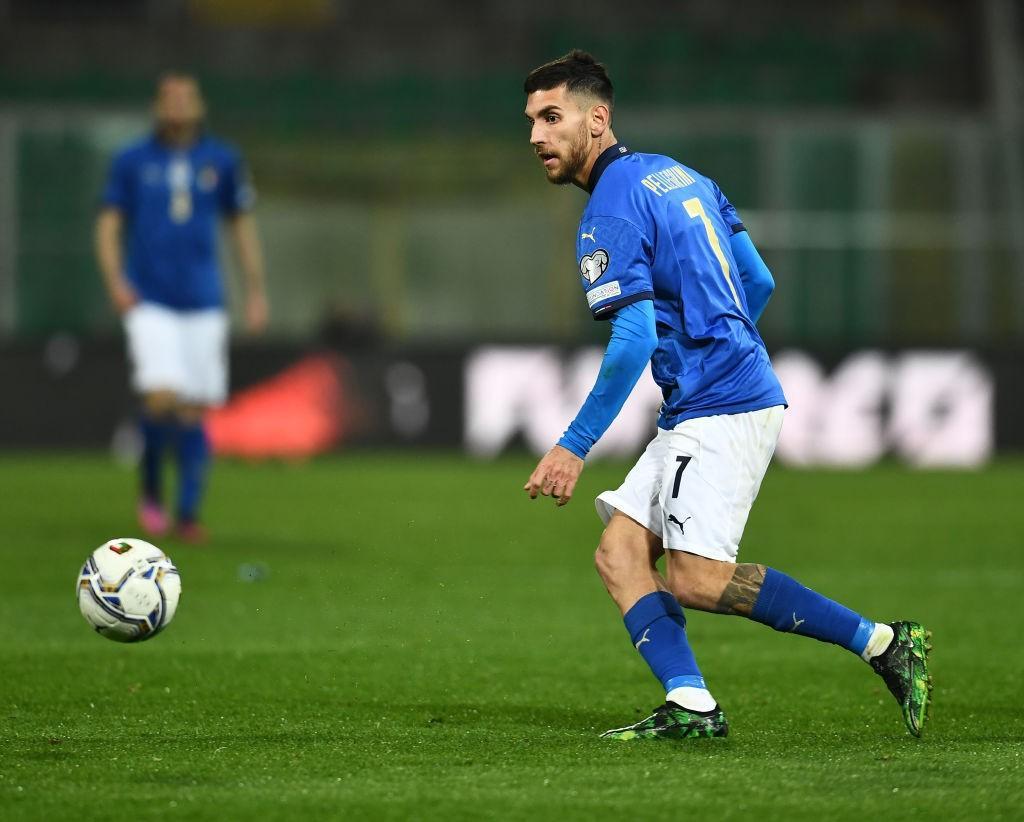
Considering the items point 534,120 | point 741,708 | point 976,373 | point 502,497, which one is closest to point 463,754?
point 741,708

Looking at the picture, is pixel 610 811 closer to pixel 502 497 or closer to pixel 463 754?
pixel 463 754

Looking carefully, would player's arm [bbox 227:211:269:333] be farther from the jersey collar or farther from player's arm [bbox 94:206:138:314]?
the jersey collar

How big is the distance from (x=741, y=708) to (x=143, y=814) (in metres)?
2.13

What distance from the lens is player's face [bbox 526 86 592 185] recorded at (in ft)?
16.0

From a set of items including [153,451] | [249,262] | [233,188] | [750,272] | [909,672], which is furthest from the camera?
[249,262]

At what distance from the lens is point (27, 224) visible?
17484mm

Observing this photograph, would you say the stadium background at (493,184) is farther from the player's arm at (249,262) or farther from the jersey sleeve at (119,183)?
the jersey sleeve at (119,183)

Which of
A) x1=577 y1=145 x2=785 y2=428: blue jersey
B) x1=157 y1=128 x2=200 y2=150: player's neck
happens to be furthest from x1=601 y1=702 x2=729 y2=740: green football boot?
x1=157 y1=128 x2=200 y2=150: player's neck

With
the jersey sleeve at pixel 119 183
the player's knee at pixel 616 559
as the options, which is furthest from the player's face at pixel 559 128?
the jersey sleeve at pixel 119 183

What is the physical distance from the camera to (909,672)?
4.79 m

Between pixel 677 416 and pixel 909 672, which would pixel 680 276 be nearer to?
pixel 677 416

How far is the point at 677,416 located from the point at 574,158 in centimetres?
75

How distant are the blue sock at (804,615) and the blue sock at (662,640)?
212 mm

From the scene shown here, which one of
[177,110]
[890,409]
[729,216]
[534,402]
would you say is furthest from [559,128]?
[890,409]
